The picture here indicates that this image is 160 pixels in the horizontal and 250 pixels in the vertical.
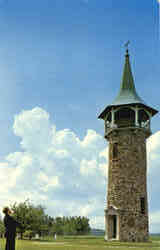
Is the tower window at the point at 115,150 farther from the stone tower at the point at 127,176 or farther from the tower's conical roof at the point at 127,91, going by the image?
the tower's conical roof at the point at 127,91

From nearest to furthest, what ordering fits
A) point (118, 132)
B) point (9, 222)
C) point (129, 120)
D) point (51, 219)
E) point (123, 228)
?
point (9, 222) < point (123, 228) < point (118, 132) < point (129, 120) < point (51, 219)

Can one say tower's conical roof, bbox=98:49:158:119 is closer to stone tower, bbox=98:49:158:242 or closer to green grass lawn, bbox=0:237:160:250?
stone tower, bbox=98:49:158:242

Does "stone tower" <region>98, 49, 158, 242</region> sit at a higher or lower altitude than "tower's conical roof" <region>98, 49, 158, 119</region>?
lower

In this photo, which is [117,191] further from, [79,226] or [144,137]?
[79,226]

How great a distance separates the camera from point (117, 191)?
26531 mm

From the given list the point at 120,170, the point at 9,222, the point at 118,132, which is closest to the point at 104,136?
the point at 118,132

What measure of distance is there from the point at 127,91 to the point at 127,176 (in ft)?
25.8

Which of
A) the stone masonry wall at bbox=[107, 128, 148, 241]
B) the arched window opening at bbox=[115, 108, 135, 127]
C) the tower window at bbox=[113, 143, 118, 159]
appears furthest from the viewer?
the arched window opening at bbox=[115, 108, 135, 127]

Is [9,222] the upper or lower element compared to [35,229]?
upper

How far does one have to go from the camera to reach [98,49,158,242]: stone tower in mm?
25828

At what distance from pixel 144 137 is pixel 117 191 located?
4.92 meters

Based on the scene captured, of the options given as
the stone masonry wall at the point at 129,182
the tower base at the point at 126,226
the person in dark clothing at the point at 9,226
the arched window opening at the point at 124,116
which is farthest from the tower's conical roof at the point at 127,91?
the person in dark clothing at the point at 9,226

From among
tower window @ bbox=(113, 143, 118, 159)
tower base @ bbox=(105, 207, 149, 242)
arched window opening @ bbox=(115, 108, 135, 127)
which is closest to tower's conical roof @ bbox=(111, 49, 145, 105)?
arched window opening @ bbox=(115, 108, 135, 127)

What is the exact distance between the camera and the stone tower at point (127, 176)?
84.7ft
